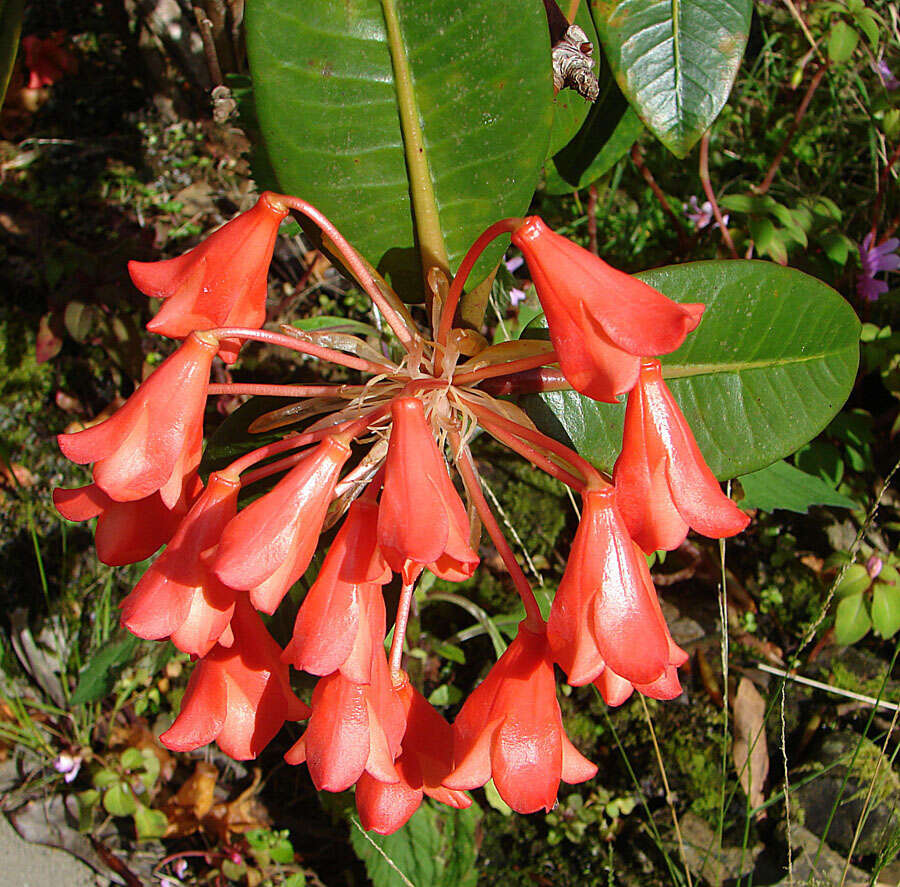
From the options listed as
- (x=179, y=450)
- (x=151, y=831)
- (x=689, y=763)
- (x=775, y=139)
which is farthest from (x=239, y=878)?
(x=775, y=139)

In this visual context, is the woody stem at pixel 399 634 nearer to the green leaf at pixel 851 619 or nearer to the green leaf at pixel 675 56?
the green leaf at pixel 675 56

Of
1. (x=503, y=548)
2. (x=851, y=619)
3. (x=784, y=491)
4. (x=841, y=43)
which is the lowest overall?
(x=851, y=619)

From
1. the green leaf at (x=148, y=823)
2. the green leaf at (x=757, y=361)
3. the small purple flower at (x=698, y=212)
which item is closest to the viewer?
the green leaf at (x=757, y=361)

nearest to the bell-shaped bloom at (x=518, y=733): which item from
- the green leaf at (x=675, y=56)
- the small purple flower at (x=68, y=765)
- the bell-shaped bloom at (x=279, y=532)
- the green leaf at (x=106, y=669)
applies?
the bell-shaped bloom at (x=279, y=532)

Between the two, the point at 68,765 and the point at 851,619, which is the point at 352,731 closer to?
the point at 851,619

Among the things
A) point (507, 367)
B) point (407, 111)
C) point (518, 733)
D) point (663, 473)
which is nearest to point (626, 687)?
point (518, 733)
